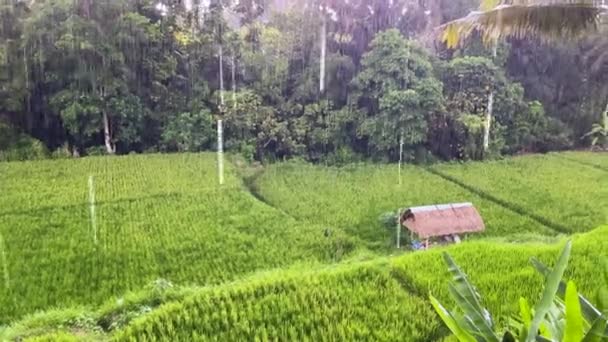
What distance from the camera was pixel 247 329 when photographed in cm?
358

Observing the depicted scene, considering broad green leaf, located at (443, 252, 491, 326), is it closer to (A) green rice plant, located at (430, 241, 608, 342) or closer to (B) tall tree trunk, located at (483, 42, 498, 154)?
(A) green rice plant, located at (430, 241, 608, 342)

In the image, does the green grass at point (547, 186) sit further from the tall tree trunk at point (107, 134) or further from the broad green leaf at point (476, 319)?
the tall tree trunk at point (107, 134)

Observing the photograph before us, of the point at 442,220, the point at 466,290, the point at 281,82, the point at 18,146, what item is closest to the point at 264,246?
the point at 442,220

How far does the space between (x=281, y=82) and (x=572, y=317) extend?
1511 centimetres

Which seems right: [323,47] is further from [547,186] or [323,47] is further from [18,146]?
[18,146]

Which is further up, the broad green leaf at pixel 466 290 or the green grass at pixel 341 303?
the broad green leaf at pixel 466 290

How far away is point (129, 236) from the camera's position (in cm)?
759

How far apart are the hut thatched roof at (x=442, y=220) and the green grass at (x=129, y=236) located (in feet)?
3.55

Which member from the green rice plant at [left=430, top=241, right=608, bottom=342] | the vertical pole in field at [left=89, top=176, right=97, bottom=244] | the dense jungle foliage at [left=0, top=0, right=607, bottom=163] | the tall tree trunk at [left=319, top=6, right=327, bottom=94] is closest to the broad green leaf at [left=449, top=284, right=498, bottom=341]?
the green rice plant at [left=430, top=241, right=608, bottom=342]

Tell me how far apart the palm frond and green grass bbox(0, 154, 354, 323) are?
3.62m

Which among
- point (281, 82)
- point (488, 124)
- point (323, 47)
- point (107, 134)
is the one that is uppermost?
point (323, 47)

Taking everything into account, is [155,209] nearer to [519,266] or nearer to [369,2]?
[519,266]

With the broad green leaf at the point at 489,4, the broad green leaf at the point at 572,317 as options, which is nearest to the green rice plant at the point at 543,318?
the broad green leaf at the point at 572,317

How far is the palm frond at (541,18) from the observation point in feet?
15.3
